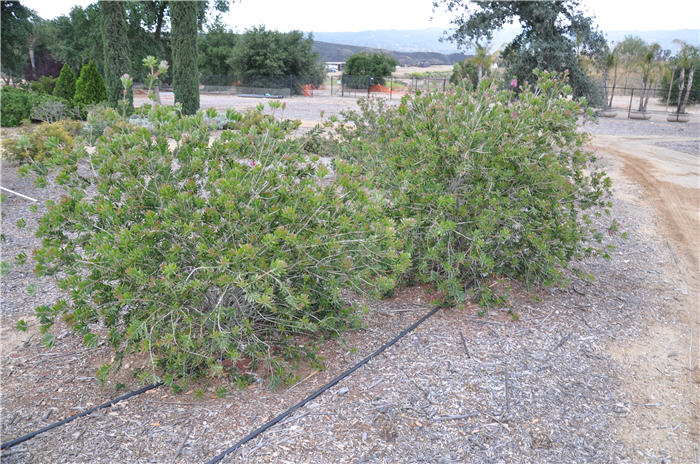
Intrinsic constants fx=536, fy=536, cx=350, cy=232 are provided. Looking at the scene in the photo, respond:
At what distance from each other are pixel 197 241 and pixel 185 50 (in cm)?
1454

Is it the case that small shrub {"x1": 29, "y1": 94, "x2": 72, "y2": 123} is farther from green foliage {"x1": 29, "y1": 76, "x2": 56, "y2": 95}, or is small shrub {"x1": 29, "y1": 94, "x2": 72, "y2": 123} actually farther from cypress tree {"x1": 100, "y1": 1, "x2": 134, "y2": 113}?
green foliage {"x1": 29, "y1": 76, "x2": 56, "y2": 95}

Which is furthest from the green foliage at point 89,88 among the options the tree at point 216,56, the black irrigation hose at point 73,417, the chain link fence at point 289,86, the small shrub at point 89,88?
the tree at point 216,56

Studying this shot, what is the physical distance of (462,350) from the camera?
3.51 metres

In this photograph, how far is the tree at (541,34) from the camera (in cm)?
1580

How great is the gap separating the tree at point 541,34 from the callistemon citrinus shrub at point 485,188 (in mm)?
12800

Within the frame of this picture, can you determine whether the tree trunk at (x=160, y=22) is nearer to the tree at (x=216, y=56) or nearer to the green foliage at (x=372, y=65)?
the tree at (x=216, y=56)

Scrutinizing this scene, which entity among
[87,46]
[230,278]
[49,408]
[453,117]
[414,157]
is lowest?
[49,408]

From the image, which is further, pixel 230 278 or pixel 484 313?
pixel 484 313

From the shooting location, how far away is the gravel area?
8.41 feet

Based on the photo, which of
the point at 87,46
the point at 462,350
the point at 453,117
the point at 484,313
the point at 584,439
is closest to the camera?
the point at 584,439

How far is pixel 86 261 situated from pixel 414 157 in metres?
2.48

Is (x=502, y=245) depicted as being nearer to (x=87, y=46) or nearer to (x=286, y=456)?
(x=286, y=456)

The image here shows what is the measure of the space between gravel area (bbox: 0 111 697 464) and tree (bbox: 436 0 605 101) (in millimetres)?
13683

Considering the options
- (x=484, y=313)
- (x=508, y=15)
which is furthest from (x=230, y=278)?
(x=508, y=15)
